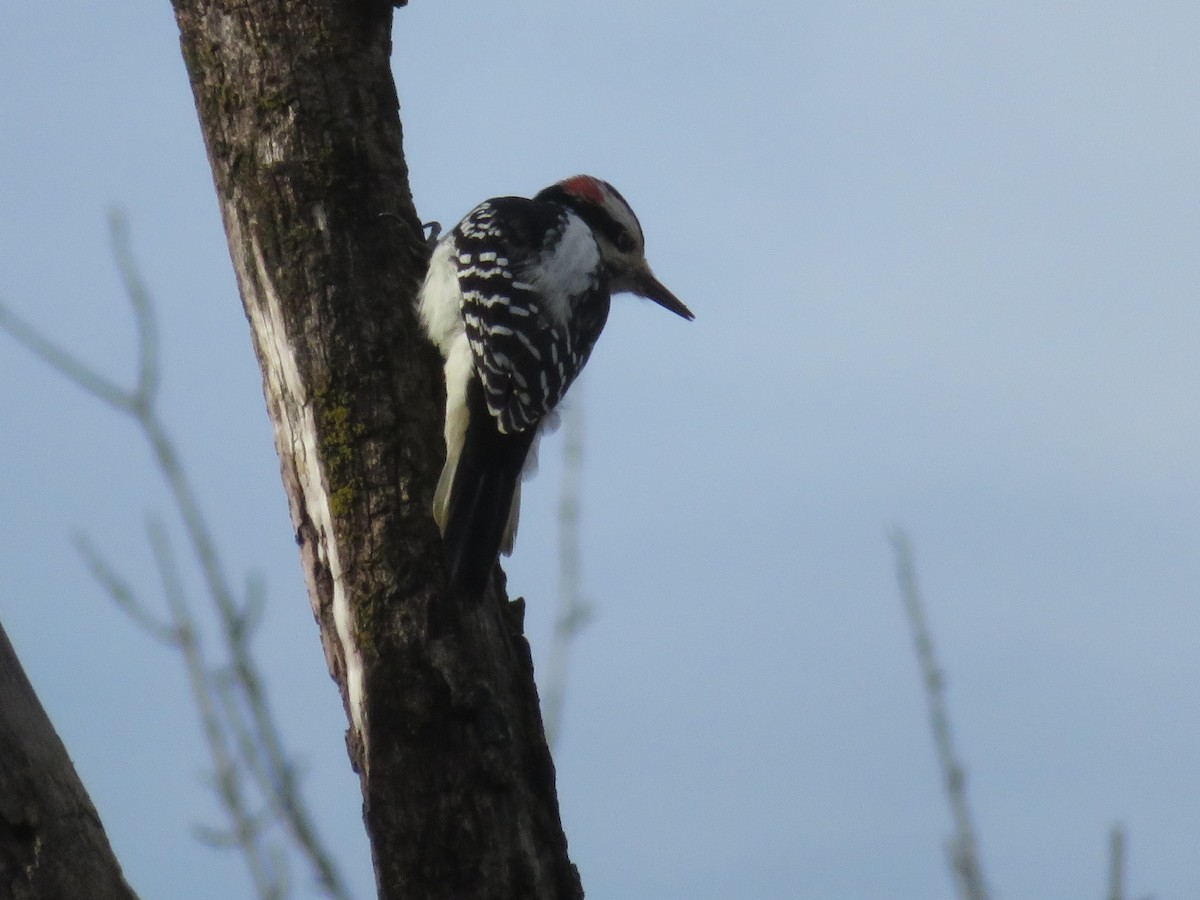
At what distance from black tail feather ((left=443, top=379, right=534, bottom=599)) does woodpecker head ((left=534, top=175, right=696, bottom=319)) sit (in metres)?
1.44

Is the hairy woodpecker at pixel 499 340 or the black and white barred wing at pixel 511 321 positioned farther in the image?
the black and white barred wing at pixel 511 321

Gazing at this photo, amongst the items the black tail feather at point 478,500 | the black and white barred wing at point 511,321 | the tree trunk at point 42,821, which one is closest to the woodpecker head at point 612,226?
the black and white barred wing at point 511,321

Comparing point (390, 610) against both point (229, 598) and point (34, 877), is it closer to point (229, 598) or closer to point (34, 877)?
point (229, 598)

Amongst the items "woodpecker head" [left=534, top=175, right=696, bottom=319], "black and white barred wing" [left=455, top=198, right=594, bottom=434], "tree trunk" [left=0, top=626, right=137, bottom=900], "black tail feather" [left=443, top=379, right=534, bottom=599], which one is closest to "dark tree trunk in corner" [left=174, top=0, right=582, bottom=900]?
"black tail feather" [left=443, top=379, right=534, bottom=599]

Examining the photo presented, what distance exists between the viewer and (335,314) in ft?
9.66

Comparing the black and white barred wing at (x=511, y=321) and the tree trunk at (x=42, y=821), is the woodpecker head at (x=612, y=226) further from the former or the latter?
the tree trunk at (x=42, y=821)

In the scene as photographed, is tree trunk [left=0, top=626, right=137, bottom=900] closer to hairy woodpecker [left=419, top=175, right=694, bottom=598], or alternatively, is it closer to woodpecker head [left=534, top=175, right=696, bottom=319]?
hairy woodpecker [left=419, top=175, right=694, bottom=598]

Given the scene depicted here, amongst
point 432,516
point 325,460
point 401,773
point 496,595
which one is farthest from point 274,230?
point 401,773

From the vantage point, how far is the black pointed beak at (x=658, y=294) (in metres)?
4.66

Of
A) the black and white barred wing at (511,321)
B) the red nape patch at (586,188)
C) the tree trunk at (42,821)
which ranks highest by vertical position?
the red nape patch at (586,188)

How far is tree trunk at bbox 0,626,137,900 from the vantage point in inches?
83.1

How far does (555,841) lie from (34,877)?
91cm

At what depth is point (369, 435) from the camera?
287cm

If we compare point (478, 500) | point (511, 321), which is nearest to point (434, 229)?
point (511, 321)
